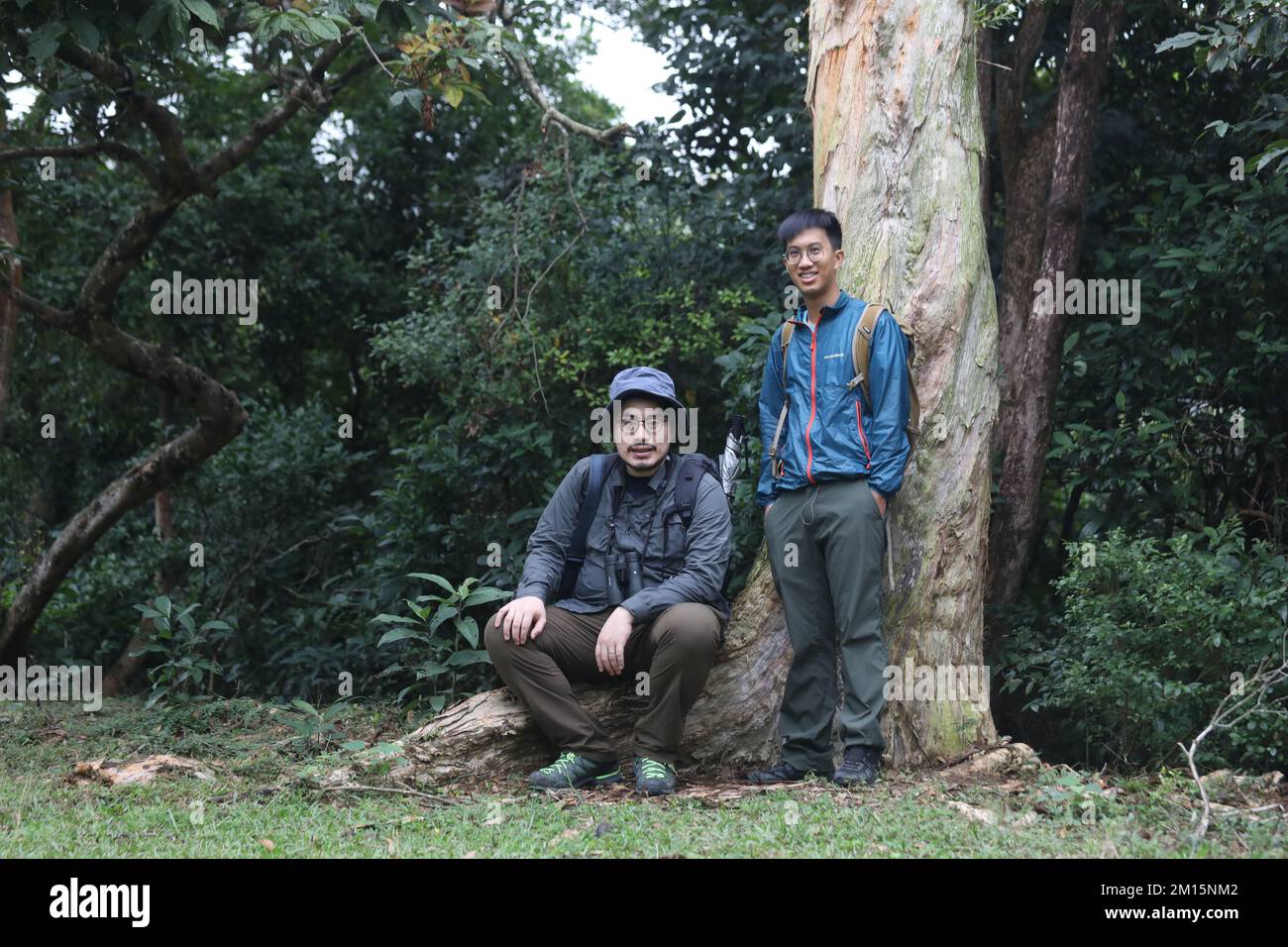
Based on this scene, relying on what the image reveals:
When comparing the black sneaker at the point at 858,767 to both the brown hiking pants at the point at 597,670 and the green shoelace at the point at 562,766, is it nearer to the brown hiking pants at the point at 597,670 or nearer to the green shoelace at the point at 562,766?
the brown hiking pants at the point at 597,670

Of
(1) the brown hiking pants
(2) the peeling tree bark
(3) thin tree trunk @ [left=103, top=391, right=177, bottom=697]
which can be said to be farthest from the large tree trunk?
(3) thin tree trunk @ [left=103, top=391, right=177, bottom=697]

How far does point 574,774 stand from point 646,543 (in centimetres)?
103

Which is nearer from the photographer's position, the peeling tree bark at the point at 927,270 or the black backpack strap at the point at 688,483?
the black backpack strap at the point at 688,483

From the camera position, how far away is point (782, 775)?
5215mm

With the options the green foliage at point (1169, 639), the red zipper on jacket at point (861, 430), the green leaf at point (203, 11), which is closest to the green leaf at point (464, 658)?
the red zipper on jacket at point (861, 430)

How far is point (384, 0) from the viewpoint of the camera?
21.0 ft

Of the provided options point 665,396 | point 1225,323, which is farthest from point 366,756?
point 1225,323

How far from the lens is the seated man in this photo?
199 inches

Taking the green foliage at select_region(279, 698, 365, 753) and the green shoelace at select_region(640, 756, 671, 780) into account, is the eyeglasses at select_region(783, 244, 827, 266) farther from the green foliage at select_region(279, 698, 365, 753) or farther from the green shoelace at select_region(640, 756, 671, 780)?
the green foliage at select_region(279, 698, 365, 753)

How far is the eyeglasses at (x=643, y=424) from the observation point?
5.39 meters

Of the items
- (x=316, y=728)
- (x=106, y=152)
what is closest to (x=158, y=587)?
(x=106, y=152)

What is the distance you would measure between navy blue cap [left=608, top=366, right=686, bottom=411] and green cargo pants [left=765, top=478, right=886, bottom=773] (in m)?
0.68

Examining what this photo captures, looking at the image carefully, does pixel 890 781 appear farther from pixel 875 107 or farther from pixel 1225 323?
pixel 1225 323

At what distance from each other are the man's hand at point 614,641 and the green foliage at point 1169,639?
8.25 ft
